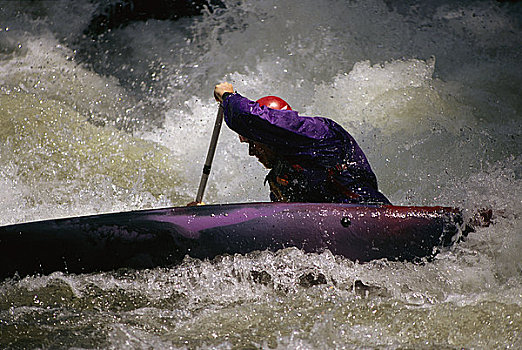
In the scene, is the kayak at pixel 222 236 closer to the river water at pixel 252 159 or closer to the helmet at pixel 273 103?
the river water at pixel 252 159

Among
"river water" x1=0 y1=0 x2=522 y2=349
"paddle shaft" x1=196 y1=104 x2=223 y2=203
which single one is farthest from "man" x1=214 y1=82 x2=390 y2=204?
"paddle shaft" x1=196 y1=104 x2=223 y2=203

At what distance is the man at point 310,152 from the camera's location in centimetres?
216

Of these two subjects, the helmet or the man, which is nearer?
the man

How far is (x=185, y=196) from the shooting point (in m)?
3.38

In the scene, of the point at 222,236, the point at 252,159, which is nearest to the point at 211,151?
the point at 252,159

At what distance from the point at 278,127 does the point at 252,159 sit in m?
1.48

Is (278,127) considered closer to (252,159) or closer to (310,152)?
(310,152)

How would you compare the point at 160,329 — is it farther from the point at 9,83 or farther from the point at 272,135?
the point at 9,83

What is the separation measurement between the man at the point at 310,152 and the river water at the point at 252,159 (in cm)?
36

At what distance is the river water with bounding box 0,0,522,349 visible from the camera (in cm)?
177

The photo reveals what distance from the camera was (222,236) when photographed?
197 centimetres

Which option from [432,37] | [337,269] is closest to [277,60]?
[432,37]

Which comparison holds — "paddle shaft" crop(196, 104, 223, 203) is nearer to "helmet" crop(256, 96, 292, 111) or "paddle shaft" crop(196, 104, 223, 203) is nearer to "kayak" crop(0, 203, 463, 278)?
"helmet" crop(256, 96, 292, 111)

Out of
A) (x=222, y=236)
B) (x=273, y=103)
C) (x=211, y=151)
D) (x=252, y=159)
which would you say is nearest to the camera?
(x=222, y=236)
